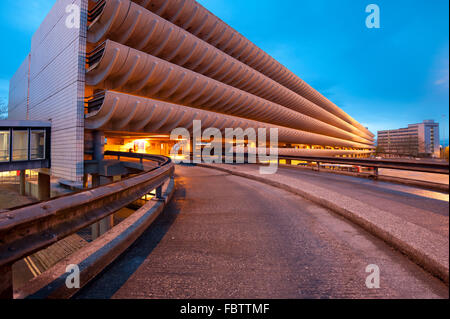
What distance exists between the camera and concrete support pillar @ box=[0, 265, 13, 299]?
50.0 inches

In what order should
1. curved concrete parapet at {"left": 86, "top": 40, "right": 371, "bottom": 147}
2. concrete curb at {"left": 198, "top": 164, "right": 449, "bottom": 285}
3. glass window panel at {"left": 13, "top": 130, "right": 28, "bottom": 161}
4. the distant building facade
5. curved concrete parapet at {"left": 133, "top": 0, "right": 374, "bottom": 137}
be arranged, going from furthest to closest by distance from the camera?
the distant building facade < curved concrete parapet at {"left": 133, "top": 0, "right": 374, "bottom": 137} < glass window panel at {"left": 13, "top": 130, "right": 28, "bottom": 161} < curved concrete parapet at {"left": 86, "top": 40, "right": 371, "bottom": 147} < concrete curb at {"left": 198, "top": 164, "right": 449, "bottom": 285}

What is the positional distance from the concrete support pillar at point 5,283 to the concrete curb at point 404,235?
12.6 feet

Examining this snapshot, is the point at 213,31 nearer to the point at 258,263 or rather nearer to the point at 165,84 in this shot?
the point at 165,84

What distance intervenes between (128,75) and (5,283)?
19619mm

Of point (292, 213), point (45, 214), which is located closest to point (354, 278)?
point (292, 213)

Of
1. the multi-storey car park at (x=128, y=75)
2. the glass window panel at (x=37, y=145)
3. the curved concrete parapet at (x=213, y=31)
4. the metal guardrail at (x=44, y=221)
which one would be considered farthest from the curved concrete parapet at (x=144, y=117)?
the metal guardrail at (x=44, y=221)

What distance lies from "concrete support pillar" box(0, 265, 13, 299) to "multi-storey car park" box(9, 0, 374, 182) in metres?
17.0

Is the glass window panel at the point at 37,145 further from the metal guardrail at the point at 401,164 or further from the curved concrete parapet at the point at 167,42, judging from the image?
the metal guardrail at the point at 401,164

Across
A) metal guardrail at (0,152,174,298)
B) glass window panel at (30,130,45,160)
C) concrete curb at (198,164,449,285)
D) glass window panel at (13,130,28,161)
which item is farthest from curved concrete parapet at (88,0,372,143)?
concrete curb at (198,164,449,285)

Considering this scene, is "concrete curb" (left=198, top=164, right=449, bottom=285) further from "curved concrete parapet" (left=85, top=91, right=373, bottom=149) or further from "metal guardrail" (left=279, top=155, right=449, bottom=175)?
"curved concrete parapet" (left=85, top=91, right=373, bottom=149)

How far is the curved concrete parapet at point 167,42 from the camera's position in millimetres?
16734
